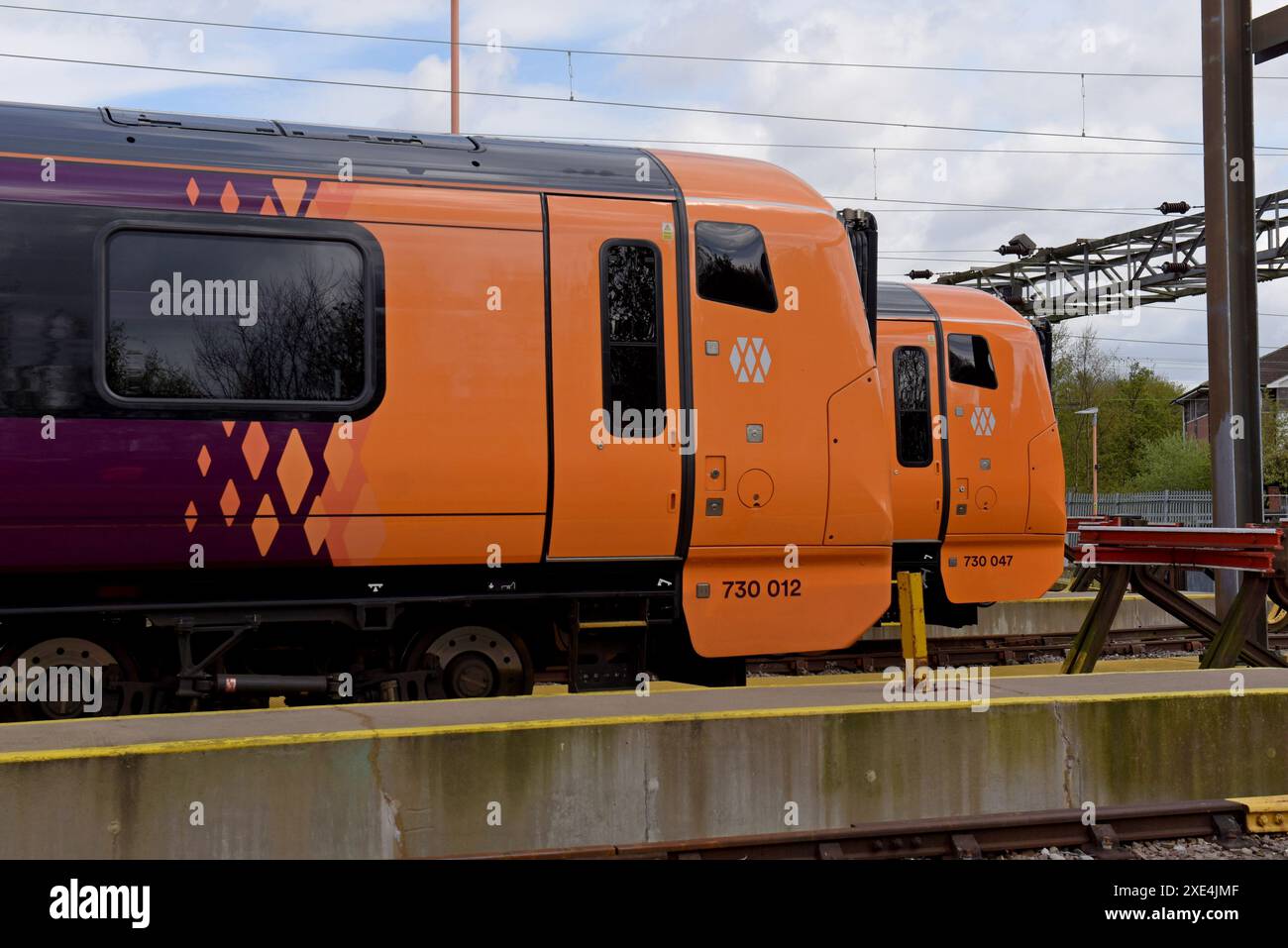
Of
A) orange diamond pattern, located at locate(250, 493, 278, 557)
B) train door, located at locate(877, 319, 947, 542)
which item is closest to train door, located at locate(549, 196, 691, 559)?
orange diamond pattern, located at locate(250, 493, 278, 557)

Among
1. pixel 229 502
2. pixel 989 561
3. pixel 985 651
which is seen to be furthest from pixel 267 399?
pixel 985 651

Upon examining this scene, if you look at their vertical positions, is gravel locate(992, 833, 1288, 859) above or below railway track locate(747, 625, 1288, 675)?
below

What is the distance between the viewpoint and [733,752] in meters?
6.20

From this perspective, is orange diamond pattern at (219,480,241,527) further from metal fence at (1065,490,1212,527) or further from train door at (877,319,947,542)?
metal fence at (1065,490,1212,527)

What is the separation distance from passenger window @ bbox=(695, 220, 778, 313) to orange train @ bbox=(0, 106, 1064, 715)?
18 millimetres

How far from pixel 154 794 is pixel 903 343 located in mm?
9881

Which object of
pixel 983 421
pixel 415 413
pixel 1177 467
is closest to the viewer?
pixel 415 413

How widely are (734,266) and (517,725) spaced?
336 centimetres

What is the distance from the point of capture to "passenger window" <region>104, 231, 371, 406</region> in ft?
21.9

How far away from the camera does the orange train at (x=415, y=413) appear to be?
261 inches

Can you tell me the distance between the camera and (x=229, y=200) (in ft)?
22.7

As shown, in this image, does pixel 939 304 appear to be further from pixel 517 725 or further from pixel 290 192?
pixel 517 725
